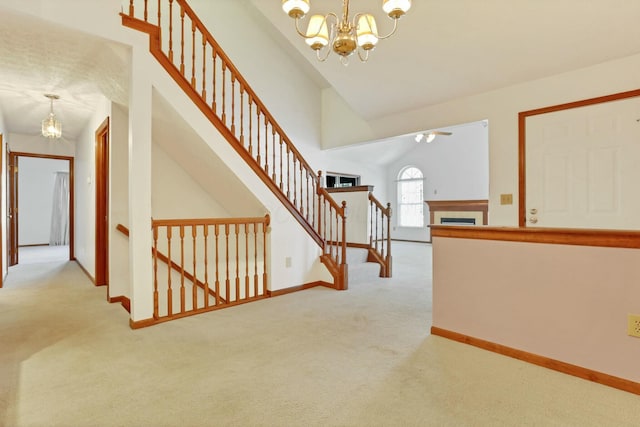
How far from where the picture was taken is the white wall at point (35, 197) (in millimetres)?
8820

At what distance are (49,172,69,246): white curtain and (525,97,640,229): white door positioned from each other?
36.6 feet

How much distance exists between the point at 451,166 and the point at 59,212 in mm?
11165

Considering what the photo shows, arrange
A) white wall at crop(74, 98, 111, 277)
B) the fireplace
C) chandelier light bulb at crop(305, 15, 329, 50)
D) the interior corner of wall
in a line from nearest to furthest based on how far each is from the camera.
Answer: chandelier light bulb at crop(305, 15, 329, 50) → white wall at crop(74, 98, 111, 277) → the interior corner of wall → the fireplace

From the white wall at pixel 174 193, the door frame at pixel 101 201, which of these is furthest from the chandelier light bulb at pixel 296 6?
the door frame at pixel 101 201

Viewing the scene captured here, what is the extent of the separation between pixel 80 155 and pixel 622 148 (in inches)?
294

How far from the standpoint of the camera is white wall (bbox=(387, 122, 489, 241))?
8625 millimetres

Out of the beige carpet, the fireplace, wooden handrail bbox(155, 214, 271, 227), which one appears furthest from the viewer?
the fireplace

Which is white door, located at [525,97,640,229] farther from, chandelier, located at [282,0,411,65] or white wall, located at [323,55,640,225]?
chandelier, located at [282,0,411,65]

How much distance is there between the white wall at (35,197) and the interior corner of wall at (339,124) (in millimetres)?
7666

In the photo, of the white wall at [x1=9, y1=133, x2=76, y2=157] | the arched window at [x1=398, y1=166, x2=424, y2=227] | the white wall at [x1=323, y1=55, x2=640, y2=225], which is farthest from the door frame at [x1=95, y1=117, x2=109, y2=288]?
the arched window at [x1=398, y1=166, x2=424, y2=227]

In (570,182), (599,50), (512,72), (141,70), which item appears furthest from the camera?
(512,72)

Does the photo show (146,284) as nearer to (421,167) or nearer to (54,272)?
(54,272)

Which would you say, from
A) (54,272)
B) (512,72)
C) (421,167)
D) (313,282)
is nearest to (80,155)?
(54,272)

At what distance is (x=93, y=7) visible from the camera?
245cm
